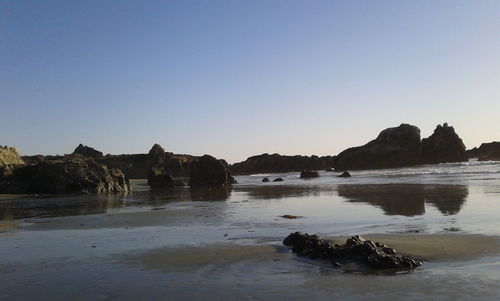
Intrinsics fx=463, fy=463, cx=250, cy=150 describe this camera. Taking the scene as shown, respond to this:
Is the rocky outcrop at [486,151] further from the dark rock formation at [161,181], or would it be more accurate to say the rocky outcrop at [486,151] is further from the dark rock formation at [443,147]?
the dark rock formation at [161,181]

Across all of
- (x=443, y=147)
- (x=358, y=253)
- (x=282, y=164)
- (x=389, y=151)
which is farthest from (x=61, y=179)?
(x=282, y=164)

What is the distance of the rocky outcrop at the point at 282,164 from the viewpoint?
135750 millimetres

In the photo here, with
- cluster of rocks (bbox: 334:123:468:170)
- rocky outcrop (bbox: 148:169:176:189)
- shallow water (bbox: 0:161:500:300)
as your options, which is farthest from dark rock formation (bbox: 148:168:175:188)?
cluster of rocks (bbox: 334:123:468:170)

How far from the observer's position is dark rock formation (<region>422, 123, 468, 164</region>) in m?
89.9

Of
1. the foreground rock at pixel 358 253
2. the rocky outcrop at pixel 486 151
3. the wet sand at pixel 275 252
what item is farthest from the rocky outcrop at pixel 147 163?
the foreground rock at pixel 358 253

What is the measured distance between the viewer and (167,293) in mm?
7035

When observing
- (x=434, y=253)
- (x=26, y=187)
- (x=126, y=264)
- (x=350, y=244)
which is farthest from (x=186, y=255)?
(x=26, y=187)

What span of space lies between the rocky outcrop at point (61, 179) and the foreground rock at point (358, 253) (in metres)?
36.9

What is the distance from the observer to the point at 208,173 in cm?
5300

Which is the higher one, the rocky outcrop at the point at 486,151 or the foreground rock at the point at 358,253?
the rocky outcrop at the point at 486,151

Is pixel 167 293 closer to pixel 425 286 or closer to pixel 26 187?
pixel 425 286

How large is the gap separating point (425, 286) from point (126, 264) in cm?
565

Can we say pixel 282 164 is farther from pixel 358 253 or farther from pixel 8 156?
pixel 358 253

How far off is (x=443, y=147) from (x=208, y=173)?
58.0 m
